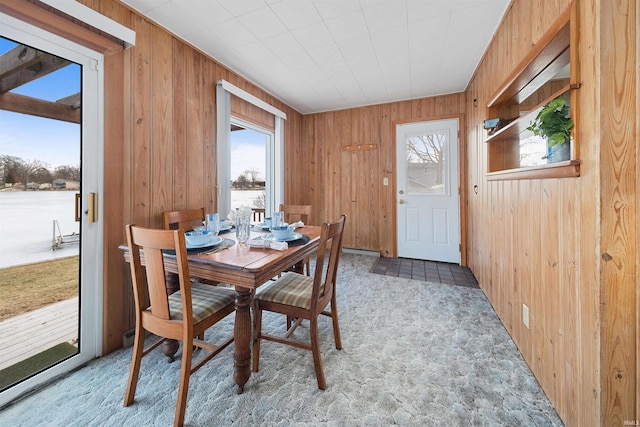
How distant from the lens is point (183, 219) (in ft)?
7.10

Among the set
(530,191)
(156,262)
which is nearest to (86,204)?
(156,262)

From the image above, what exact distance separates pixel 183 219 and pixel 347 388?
180 cm

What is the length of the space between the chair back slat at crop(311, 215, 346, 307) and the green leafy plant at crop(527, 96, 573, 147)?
1.13m

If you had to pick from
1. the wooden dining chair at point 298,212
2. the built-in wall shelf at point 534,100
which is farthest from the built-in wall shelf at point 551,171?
the wooden dining chair at point 298,212

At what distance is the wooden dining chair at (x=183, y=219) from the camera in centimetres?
203

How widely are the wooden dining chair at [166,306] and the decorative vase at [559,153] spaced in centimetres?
183

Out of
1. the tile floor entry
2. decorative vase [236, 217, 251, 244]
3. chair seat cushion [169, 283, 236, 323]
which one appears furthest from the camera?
the tile floor entry

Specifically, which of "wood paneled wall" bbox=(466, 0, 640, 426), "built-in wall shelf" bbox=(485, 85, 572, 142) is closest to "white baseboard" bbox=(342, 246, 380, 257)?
"built-in wall shelf" bbox=(485, 85, 572, 142)

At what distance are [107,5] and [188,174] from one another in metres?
1.25

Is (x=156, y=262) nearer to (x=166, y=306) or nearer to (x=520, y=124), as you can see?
(x=166, y=306)

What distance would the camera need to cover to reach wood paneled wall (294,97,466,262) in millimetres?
3919

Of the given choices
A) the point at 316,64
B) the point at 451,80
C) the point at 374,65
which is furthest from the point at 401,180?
the point at 316,64

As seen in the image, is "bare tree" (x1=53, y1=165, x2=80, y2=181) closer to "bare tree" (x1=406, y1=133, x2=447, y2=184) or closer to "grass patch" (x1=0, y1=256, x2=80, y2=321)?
"grass patch" (x1=0, y1=256, x2=80, y2=321)

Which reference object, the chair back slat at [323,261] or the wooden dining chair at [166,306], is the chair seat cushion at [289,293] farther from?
the wooden dining chair at [166,306]
